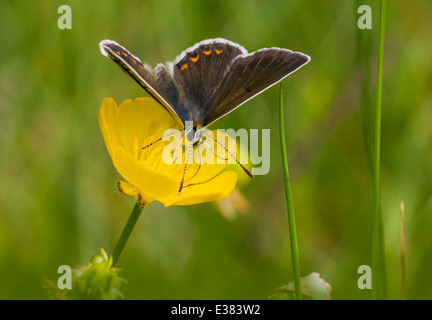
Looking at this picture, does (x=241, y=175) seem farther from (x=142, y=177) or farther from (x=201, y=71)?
(x=142, y=177)

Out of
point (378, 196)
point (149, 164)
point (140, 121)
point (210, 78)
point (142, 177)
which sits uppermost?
point (210, 78)

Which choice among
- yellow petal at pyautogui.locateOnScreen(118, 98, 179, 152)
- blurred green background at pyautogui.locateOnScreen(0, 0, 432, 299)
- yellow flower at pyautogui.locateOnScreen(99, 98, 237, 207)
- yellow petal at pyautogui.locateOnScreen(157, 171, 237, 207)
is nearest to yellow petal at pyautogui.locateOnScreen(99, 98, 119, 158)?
yellow flower at pyautogui.locateOnScreen(99, 98, 237, 207)

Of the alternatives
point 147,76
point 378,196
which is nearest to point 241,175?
point 147,76

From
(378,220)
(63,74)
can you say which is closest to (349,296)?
(378,220)

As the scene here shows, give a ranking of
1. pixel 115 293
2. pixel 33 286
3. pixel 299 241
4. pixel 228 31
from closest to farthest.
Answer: pixel 115 293
pixel 33 286
pixel 299 241
pixel 228 31
